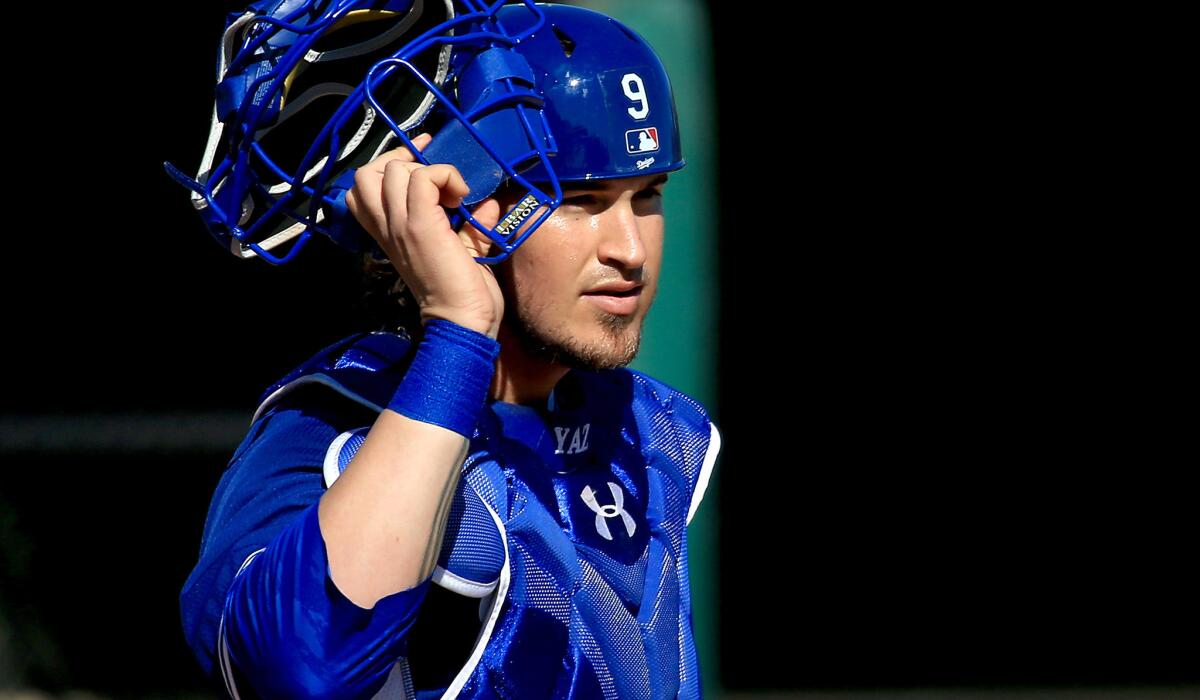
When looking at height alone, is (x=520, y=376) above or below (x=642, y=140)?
below

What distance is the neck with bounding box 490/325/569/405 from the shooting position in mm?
1918

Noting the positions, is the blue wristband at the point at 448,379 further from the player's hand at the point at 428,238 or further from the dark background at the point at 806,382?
the dark background at the point at 806,382

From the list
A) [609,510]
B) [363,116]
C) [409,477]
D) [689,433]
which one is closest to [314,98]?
[363,116]

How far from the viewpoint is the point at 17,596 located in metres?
4.18

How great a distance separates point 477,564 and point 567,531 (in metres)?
0.28

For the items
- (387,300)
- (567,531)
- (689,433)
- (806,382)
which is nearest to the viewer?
(567,531)

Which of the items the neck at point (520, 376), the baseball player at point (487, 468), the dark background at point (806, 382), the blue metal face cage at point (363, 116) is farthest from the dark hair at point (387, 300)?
the dark background at point (806, 382)

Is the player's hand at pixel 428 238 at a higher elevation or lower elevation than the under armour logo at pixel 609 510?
higher

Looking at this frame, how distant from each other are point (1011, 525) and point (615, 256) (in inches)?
117

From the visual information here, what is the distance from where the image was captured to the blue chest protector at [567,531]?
162cm

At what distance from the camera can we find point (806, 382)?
4.44 meters

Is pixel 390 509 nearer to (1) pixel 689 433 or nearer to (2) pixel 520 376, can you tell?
(2) pixel 520 376

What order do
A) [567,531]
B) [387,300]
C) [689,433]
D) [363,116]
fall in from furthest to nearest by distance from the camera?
[689,433]
[387,300]
[567,531]
[363,116]

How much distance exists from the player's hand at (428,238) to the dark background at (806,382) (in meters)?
2.60
